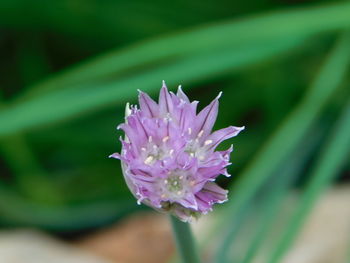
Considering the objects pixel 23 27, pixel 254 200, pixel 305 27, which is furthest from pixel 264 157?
pixel 23 27

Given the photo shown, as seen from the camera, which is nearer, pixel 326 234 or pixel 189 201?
pixel 189 201

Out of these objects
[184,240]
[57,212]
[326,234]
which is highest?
[57,212]

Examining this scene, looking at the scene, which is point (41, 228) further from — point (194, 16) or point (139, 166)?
point (139, 166)

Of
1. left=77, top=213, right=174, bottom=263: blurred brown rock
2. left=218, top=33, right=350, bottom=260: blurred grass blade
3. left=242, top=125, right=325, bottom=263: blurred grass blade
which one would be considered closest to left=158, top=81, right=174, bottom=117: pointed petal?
left=242, top=125, right=325, bottom=263: blurred grass blade

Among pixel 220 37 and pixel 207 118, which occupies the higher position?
pixel 220 37

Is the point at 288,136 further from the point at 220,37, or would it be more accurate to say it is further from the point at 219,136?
the point at 219,136

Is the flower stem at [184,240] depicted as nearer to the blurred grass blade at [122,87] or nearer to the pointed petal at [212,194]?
the pointed petal at [212,194]

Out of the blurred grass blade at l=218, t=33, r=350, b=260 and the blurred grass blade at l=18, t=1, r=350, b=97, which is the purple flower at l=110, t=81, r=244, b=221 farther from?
the blurred grass blade at l=18, t=1, r=350, b=97

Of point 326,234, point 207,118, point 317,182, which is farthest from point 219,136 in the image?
point 326,234
